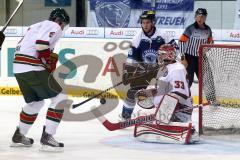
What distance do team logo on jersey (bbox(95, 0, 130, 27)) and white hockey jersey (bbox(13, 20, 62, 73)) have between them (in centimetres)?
354

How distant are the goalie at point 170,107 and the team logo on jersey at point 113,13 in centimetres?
312

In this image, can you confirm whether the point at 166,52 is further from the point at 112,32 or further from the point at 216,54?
the point at 112,32

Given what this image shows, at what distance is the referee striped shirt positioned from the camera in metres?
6.42

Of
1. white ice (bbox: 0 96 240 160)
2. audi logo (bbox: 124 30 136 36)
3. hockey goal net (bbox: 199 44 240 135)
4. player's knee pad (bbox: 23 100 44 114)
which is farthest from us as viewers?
audi logo (bbox: 124 30 136 36)

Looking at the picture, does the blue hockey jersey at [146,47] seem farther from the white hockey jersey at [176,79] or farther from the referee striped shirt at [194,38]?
the referee striped shirt at [194,38]

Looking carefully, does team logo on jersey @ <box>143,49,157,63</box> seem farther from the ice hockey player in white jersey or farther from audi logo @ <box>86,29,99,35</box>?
audi logo @ <box>86,29,99,35</box>

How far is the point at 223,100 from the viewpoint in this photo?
5605 millimetres

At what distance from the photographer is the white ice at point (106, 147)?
4.41m

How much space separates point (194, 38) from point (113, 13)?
74.0 inches

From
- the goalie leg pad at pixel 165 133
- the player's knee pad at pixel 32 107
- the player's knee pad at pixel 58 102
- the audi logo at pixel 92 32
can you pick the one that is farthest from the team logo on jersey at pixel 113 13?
the player's knee pad at pixel 58 102

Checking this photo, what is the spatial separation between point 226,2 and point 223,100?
99.9 inches

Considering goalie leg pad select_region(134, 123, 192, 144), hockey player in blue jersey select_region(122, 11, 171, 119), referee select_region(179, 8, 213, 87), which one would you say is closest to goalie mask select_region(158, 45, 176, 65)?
goalie leg pad select_region(134, 123, 192, 144)

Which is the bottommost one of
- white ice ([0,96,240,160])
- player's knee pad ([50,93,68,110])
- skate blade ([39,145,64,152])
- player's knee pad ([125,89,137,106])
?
white ice ([0,96,240,160])

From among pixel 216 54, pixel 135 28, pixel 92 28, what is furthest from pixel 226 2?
pixel 216 54
